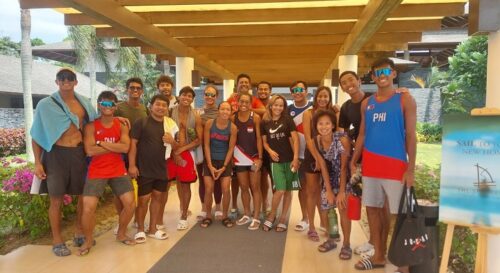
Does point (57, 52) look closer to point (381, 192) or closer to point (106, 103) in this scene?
point (106, 103)

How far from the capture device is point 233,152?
4699mm

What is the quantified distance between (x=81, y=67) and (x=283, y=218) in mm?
14273

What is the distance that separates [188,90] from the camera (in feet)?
15.2

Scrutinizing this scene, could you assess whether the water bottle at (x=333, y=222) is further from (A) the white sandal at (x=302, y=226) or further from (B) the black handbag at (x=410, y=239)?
(B) the black handbag at (x=410, y=239)

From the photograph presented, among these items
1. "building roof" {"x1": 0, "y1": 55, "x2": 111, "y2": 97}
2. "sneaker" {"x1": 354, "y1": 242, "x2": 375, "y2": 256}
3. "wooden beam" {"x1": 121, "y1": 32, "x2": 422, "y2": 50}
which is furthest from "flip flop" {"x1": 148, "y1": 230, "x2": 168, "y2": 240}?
"building roof" {"x1": 0, "y1": 55, "x2": 111, "y2": 97}

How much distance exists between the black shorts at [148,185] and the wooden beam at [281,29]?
3.17 m

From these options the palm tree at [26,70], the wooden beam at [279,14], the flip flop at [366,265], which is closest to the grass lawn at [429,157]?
the wooden beam at [279,14]

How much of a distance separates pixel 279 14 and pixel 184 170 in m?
2.71

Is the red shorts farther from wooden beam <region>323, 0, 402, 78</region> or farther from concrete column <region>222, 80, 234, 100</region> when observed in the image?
concrete column <region>222, 80, 234, 100</region>

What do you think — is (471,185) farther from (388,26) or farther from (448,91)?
(448,91)

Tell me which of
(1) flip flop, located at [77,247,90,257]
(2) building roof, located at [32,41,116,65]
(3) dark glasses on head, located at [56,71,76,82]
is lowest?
(1) flip flop, located at [77,247,90,257]

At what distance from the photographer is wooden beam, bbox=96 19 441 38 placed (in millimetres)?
6215

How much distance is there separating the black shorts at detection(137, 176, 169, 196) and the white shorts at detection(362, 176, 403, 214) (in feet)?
7.11

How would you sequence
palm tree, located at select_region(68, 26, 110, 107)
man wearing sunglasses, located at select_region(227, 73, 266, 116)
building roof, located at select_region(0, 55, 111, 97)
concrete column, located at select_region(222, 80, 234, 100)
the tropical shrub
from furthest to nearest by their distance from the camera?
building roof, located at select_region(0, 55, 111, 97) < the tropical shrub < palm tree, located at select_region(68, 26, 110, 107) < concrete column, located at select_region(222, 80, 234, 100) < man wearing sunglasses, located at select_region(227, 73, 266, 116)
